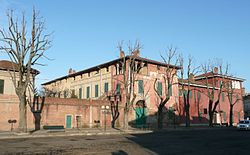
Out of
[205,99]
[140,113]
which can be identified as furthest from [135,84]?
[205,99]

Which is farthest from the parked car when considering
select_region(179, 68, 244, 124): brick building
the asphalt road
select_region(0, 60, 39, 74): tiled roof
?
select_region(0, 60, 39, 74): tiled roof

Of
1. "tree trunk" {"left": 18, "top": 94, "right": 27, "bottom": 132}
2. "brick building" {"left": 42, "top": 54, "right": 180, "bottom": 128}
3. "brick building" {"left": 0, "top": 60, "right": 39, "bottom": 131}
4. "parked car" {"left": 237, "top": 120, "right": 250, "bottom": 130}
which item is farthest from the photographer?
"brick building" {"left": 42, "top": 54, "right": 180, "bottom": 128}

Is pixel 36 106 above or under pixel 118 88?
under

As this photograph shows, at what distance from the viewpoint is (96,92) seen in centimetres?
4512

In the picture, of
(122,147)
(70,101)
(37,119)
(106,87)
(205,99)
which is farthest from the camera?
(205,99)

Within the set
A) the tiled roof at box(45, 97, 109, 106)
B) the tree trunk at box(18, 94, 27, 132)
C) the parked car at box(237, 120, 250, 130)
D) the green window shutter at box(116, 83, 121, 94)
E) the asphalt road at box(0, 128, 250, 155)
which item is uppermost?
the green window shutter at box(116, 83, 121, 94)

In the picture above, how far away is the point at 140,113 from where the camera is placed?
4122 cm

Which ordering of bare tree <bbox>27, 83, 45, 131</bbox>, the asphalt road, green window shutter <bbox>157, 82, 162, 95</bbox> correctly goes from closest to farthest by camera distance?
the asphalt road
bare tree <bbox>27, 83, 45, 131</bbox>
green window shutter <bbox>157, 82, 162, 95</bbox>

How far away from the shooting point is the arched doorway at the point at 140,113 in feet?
134

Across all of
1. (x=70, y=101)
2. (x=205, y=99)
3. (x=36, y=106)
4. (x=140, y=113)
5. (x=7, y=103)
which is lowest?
(x=140, y=113)

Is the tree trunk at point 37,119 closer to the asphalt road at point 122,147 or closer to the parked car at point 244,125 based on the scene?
the asphalt road at point 122,147

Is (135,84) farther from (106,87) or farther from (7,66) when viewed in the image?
(7,66)

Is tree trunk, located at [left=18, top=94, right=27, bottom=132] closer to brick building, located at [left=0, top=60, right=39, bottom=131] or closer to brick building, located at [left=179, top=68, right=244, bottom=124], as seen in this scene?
brick building, located at [left=0, top=60, right=39, bottom=131]

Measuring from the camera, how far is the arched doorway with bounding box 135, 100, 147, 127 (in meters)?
40.8
